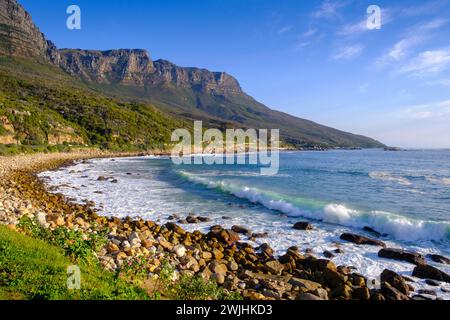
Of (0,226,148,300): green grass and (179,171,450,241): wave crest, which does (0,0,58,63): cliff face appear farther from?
(0,226,148,300): green grass

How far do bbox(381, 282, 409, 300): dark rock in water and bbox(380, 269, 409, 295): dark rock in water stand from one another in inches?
9.7

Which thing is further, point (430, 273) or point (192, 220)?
point (192, 220)

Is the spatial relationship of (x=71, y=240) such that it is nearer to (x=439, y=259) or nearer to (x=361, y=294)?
(x=361, y=294)

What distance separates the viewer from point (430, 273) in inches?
433

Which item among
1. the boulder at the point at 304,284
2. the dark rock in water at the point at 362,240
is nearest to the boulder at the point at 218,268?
the boulder at the point at 304,284

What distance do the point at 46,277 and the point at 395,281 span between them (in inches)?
374

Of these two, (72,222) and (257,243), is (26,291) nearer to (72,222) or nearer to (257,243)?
(72,222)

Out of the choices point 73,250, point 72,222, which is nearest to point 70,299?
point 73,250

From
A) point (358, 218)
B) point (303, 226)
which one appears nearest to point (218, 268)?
point (303, 226)

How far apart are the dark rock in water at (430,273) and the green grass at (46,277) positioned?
30.4 ft

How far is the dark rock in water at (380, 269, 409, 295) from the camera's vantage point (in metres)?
9.82

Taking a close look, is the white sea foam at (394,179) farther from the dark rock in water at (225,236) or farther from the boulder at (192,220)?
the dark rock in water at (225,236)

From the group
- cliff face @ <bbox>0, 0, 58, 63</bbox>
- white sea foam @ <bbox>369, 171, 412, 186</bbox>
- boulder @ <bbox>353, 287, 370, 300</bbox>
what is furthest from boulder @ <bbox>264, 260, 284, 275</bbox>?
cliff face @ <bbox>0, 0, 58, 63</bbox>
